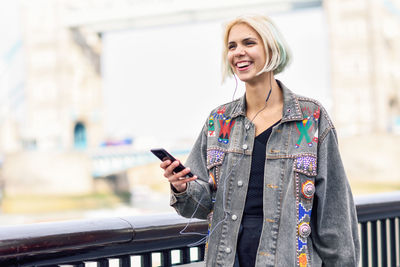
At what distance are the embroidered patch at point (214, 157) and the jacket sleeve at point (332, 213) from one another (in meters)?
0.27

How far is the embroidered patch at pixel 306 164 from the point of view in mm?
1462

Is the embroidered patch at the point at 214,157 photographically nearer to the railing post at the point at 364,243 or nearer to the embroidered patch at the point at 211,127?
the embroidered patch at the point at 211,127

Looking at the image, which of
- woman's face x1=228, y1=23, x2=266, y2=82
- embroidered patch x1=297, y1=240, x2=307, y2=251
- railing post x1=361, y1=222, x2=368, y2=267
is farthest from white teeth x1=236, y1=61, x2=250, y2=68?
railing post x1=361, y1=222, x2=368, y2=267

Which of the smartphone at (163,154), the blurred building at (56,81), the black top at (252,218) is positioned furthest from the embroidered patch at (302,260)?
the blurred building at (56,81)

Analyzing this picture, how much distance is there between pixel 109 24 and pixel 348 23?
16.3 metres

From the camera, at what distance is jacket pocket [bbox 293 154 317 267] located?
1.45 m

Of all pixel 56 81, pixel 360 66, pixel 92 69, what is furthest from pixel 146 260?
pixel 92 69

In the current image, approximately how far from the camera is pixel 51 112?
41.4m

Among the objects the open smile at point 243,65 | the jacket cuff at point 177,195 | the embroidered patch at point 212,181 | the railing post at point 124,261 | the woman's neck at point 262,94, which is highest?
the open smile at point 243,65

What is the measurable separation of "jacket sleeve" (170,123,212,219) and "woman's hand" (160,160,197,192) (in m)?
0.03

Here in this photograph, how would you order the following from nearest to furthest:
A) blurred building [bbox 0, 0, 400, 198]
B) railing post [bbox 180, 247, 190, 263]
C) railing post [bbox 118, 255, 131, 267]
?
1. railing post [bbox 118, 255, 131, 267]
2. railing post [bbox 180, 247, 190, 263]
3. blurred building [bbox 0, 0, 400, 198]

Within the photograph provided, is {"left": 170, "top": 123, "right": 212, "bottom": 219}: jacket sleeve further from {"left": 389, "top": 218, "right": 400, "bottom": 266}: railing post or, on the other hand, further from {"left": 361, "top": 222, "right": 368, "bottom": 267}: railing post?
{"left": 389, "top": 218, "right": 400, "bottom": 266}: railing post

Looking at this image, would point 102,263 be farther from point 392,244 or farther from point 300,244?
point 392,244

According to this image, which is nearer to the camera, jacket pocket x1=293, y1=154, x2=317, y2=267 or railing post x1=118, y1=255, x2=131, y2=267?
jacket pocket x1=293, y1=154, x2=317, y2=267
